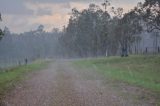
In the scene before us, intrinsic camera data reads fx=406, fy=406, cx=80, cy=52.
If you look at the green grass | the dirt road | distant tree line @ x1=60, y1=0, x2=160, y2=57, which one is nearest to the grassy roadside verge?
the dirt road

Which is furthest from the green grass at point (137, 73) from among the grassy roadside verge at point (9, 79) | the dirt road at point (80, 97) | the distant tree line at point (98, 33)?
the distant tree line at point (98, 33)

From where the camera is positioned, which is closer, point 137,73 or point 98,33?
point 137,73

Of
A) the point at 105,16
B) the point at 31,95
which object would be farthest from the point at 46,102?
the point at 105,16

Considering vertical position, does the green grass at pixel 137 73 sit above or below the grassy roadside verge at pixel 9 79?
below

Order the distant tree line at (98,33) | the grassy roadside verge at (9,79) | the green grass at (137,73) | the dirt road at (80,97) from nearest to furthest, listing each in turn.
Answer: the dirt road at (80,97) < the grassy roadside verge at (9,79) < the green grass at (137,73) < the distant tree line at (98,33)

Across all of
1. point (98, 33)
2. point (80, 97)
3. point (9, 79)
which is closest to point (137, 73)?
point (9, 79)

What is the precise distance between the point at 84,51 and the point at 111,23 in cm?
1886

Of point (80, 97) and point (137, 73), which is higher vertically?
point (80, 97)

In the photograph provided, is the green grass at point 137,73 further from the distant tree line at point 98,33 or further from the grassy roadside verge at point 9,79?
the distant tree line at point 98,33

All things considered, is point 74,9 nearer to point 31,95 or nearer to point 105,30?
point 105,30

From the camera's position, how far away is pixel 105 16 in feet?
375

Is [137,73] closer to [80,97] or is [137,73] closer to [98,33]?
[80,97]

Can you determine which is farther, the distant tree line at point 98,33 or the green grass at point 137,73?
the distant tree line at point 98,33

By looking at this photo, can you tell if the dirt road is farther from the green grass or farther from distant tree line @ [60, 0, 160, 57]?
distant tree line @ [60, 0, 160, 57]
